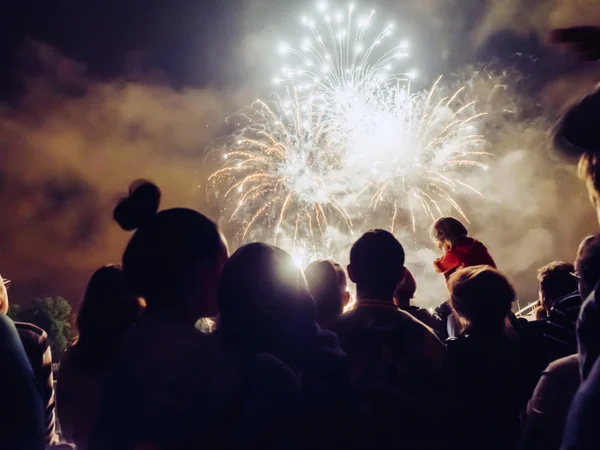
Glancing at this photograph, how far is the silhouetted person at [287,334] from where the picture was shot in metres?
2.11

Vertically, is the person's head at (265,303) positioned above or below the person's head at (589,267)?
below

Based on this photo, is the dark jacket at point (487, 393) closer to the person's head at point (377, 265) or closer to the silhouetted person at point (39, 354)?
the person's head at point (377, 265)

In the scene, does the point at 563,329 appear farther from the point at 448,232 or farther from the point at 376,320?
the point at 448,232

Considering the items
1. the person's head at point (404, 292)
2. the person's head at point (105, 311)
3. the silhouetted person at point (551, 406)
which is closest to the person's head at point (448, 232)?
the person's head at point (404, 292)

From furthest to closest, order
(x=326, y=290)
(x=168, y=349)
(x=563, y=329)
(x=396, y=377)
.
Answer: (x=326, y=290)
(x=563, y=329)
(x=396, y=377)
(x=168, y=349)

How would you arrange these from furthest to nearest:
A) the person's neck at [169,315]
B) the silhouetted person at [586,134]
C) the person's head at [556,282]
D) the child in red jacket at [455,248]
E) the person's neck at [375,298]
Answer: the child in red jacket at [455,248], the person's head at [556,282], the person's neck at [375,298], the person's neck at [169,315], the silhouetted person at [586,134]

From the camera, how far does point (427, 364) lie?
301 cm

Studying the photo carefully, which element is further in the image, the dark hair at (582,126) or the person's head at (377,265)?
the person's head at (377,265)

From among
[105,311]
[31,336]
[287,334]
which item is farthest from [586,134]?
[31,336]

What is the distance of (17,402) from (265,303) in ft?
3.79

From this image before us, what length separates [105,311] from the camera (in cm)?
340

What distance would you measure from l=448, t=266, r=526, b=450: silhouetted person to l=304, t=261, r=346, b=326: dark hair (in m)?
1.02

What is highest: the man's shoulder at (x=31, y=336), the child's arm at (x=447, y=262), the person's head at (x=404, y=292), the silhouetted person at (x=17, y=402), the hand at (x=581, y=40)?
the child's arm at (x=447, y=262)

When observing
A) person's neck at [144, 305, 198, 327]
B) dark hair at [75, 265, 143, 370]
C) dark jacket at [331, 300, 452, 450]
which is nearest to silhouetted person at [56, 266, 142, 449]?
dark hair at [75, 265, 143, 370]
